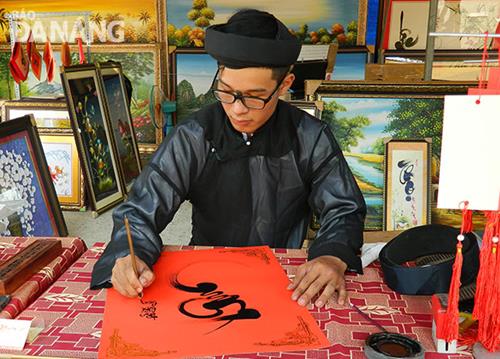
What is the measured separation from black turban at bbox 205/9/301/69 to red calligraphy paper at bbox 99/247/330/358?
0.49 meters

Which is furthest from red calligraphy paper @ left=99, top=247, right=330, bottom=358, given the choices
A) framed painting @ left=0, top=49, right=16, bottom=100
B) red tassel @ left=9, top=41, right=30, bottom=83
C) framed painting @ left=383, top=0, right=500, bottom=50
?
framed painting @ left=0, top=49, right=16, bottom=100

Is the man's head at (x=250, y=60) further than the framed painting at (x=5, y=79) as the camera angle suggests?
No

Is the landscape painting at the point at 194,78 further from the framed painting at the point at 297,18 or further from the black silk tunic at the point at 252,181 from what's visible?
the black silk tunic at the point at 252,181

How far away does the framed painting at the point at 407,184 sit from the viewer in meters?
2.43

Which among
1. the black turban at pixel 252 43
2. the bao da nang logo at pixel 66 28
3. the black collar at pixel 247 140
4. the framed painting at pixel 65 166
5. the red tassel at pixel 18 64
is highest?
the bao da nang logo at pixel 66 28

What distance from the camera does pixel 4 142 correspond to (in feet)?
8.94

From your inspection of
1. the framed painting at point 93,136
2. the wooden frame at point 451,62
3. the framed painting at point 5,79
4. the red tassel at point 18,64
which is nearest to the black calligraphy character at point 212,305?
the wooden frame at point 451,62

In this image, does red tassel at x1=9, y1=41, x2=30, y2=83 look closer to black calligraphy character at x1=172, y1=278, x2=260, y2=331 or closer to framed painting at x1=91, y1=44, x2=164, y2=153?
framed painting at x1=91, y1=44, x2=164, y2=153

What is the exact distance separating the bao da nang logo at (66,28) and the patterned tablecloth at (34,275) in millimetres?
4607

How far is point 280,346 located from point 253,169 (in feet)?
2.37

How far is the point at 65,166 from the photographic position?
13.2 ft

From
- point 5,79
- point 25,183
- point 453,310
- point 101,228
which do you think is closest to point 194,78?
point 5,79

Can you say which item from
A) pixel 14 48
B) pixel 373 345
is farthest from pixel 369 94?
pixel 14 48

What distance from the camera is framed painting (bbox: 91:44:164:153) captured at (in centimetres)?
555
